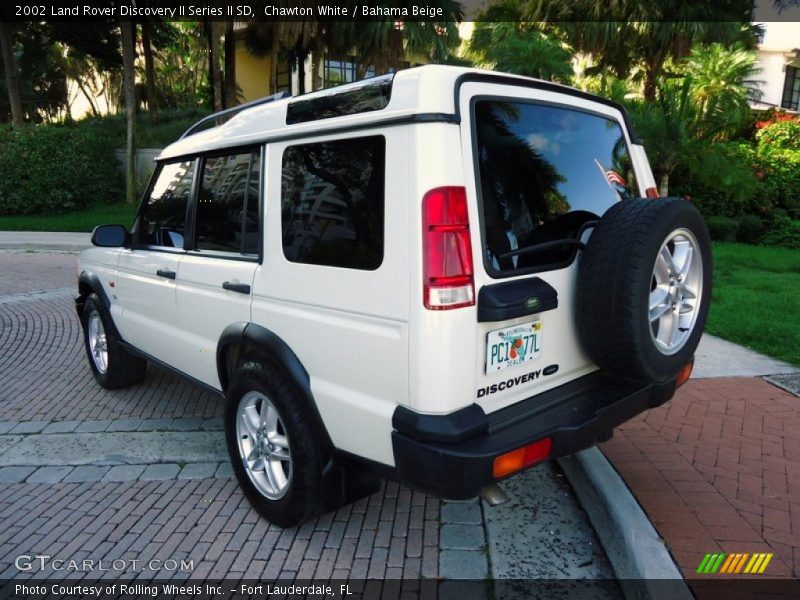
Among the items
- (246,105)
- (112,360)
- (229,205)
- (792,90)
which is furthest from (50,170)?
(792,90)

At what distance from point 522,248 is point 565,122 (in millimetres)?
752

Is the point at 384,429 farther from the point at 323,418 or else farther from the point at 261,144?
the point at 261,144

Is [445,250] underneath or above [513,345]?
above

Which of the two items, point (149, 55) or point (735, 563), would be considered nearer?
point (735, 563)

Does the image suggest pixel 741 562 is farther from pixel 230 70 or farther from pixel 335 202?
pixel 230 70

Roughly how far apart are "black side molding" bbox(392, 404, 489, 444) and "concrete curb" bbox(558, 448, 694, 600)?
3.24 ft

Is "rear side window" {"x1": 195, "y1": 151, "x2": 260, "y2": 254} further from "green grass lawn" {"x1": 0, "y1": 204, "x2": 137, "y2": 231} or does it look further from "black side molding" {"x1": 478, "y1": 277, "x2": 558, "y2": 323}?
"green grass lawn" {"x1": 0, "y1": 204, "x2": 137, "y2": 231}

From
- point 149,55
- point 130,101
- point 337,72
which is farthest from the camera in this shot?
point 337,72

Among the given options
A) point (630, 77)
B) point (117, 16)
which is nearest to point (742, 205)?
point (630, 77)

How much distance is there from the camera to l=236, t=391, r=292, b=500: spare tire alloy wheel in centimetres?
291

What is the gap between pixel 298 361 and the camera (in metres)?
2.66

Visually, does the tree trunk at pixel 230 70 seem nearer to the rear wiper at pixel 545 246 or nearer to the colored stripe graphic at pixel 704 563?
the rear wiper at pixel 545 246

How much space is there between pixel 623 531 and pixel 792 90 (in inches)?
1346

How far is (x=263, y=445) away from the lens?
3.00 meters
